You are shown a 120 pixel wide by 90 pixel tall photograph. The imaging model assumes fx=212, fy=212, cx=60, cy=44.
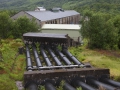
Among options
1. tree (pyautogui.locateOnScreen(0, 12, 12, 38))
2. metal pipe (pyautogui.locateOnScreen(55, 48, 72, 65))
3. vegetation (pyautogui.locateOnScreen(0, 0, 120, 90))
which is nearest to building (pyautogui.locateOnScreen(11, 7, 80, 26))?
tree (pyautogui.locateOnScreen(0, 12, 12, 38))

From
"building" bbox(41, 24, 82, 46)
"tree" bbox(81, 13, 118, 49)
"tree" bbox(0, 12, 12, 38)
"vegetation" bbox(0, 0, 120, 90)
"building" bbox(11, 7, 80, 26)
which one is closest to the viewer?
"vegetation" bbox(0, 0, 120, 90)

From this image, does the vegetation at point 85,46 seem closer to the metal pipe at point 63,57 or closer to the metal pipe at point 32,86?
the metal pipe at point 32,86

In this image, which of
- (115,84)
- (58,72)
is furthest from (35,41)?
(115,84)

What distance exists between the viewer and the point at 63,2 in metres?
159

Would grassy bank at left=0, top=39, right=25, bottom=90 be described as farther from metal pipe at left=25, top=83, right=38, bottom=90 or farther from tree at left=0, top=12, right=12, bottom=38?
tree at left=0, top=12, right=12, bottom=38

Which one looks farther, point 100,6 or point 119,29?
point 100,6

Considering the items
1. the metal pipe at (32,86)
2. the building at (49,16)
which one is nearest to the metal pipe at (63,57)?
the metal pipe at (32,86)

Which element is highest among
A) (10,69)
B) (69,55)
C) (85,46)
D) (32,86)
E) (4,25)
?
(4,25)

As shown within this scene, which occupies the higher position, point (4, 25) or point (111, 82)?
point (4, 25)

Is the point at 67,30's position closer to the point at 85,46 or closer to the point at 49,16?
the point at 85,46

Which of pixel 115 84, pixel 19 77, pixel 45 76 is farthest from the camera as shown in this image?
pixel 19 77

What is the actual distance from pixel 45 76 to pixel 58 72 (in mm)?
1022

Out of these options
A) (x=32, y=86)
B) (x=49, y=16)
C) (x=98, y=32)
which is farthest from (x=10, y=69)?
(x=49, y=16)

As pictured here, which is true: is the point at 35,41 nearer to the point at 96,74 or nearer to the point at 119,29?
the point at 96,74
